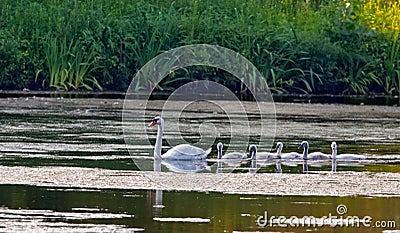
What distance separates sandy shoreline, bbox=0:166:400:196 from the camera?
1089 cm

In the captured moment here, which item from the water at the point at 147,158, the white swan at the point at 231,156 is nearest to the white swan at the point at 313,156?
the water at the point at 147,158

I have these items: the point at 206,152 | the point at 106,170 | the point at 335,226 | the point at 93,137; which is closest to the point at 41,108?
the point at 93,137

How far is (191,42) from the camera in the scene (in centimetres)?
2503

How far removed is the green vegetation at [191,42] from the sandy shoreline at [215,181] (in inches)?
472

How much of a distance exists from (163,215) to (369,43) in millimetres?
17647

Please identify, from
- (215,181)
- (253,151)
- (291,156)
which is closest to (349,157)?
(291,156)

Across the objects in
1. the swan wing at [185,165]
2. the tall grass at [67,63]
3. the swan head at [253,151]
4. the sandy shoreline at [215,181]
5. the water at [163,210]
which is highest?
the tall grass at [67,63]

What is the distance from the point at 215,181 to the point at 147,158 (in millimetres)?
2218

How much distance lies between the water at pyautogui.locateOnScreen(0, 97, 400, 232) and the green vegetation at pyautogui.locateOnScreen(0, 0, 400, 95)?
1.99 meters

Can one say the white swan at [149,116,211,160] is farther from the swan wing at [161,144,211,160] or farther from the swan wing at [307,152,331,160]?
the swan wing at [307,152,331,160]

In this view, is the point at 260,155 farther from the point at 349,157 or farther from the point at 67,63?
the point at 67,63

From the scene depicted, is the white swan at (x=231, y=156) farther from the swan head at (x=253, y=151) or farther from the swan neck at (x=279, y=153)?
the swan neck at (x=279, y=153)

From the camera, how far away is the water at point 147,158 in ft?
29.5

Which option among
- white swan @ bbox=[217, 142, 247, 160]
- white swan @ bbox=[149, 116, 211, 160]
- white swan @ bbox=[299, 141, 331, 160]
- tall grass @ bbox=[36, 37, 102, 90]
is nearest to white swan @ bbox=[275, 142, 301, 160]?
white swan @ bbox=[299, 141, 331, 160]
